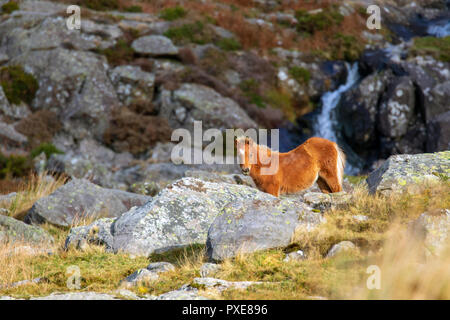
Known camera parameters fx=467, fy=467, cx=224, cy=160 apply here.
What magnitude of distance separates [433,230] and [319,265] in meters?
1.58

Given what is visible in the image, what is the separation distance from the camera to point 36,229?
11.3 meters

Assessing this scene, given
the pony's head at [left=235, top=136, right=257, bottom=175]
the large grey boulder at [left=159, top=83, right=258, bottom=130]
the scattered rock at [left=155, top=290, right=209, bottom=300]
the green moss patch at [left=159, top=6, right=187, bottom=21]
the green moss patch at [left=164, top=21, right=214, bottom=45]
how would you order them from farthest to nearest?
the green moss patch at [left=159, top=6, right=187, bottom=21] → the green moss patch at [left=164, top=21, right=214, bottom=45] → the large grey boulder at [left=159, top=83, right=258, bottom=130] → the pony's head at [left=235, top=136, right=257, bottom=175] → the scattered rock at [left=155, top=290, right=209, bottom=300]

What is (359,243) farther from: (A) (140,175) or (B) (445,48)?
(B) (445,48)

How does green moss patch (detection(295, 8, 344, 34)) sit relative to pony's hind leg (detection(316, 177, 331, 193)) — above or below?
above

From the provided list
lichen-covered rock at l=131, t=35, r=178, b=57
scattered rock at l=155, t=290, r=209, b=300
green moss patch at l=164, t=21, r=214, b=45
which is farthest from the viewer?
green moss patch at l=164, t=21, r=214, b=45

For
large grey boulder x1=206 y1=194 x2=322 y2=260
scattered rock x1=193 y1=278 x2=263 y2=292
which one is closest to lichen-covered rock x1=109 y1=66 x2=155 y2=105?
large grey boulder x1=206 y1=194 x2=322 y2=260

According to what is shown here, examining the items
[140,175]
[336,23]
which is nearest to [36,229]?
[140,175]

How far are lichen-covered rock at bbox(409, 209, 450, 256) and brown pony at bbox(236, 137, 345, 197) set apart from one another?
3418 millimetres

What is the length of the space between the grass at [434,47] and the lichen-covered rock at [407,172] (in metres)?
21.4

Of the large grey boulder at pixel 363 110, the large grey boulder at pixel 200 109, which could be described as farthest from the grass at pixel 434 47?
the large grey boulder at pixel 200 109

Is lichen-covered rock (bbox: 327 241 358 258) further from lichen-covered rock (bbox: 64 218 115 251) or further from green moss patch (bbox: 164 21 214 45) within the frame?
green moss patch (bbox: 164 21 214 45)

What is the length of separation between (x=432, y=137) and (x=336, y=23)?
16284mm

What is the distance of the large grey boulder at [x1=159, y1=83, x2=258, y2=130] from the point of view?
2589 cm

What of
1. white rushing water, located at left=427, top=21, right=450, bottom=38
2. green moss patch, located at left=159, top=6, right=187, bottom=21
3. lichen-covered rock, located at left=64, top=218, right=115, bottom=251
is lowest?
lichen-covered rock, located at left=64, top=218, right=115, bottom=251
